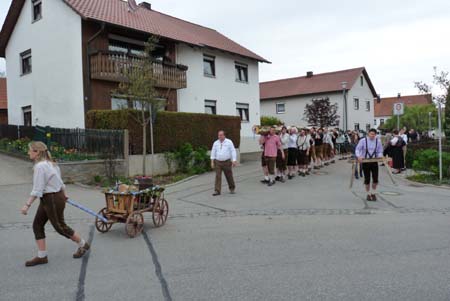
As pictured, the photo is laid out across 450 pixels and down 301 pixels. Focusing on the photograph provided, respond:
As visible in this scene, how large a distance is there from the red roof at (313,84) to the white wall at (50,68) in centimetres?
2770

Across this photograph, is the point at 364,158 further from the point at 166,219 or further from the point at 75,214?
the point at 75,214

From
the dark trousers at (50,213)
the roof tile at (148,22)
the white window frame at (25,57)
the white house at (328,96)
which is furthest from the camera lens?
the white house at (328,96)

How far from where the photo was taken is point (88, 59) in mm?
17344

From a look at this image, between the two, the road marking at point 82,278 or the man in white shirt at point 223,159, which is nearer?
the road marking at point 82,278

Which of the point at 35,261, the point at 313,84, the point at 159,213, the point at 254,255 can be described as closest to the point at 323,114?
the point at 313,84

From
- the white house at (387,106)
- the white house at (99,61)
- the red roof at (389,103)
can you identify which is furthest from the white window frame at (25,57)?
the red roof at (389,103)

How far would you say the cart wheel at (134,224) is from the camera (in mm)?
6286

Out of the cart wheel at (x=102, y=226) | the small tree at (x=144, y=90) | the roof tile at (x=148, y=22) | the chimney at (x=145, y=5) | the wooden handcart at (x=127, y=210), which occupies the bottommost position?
the cart wheel at (x=102, y=226)

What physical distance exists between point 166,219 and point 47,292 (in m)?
3.50

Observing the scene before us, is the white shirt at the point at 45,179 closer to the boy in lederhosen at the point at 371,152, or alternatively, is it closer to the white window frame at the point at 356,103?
the boy in lederhosen at the point at 371,152

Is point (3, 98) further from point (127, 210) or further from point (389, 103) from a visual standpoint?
point (389, 103)

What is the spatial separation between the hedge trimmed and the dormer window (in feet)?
27.7

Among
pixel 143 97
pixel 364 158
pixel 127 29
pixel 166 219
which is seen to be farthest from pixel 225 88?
pixel 166 219

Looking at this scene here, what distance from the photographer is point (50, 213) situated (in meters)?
5.18
